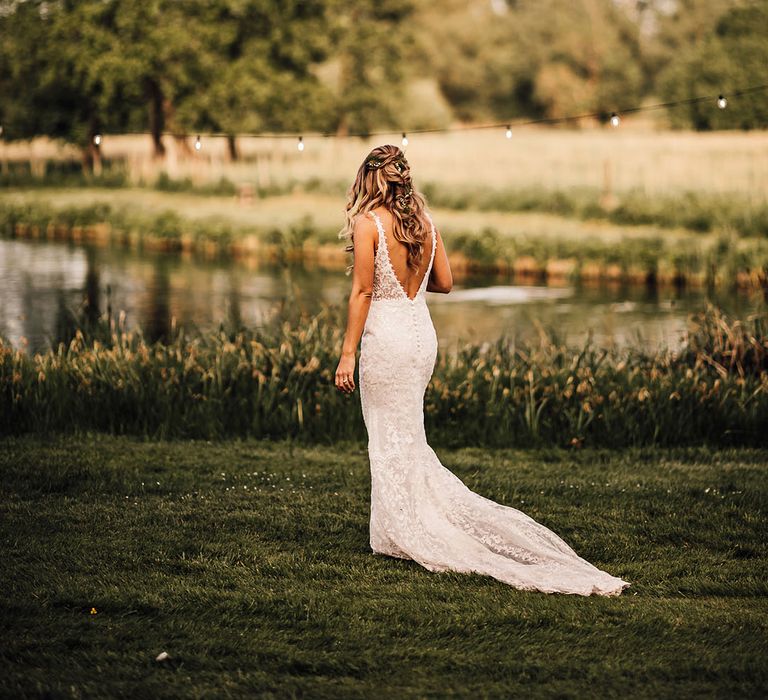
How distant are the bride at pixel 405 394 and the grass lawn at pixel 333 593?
7.5 inches

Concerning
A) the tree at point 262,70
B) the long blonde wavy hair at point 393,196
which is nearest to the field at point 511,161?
the tree at point 262,70

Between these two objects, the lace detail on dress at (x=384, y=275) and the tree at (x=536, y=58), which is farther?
the tree at (x=536, y=58)

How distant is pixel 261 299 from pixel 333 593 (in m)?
16.0

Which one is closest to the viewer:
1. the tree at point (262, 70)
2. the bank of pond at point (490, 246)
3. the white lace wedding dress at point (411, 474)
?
the white lace wedding dress at point (411, 474)

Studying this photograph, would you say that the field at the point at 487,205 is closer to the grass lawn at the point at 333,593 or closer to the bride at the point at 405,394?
the grass lawn at the point at 333,593

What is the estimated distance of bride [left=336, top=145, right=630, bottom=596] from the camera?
5.96 m

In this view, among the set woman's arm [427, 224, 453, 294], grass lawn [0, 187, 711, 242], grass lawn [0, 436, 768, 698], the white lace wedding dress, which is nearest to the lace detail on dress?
the white lace wedding dress

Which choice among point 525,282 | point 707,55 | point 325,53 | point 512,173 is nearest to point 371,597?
point 525,282

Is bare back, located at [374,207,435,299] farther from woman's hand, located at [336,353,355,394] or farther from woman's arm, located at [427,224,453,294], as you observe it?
woman's hand, located at [336,353,355,394]

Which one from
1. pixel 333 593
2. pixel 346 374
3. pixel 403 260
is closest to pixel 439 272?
pixel 403 260

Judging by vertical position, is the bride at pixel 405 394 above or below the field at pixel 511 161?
below

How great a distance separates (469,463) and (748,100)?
50692 mm

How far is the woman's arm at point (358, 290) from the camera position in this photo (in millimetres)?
5977

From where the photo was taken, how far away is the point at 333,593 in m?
5.55
